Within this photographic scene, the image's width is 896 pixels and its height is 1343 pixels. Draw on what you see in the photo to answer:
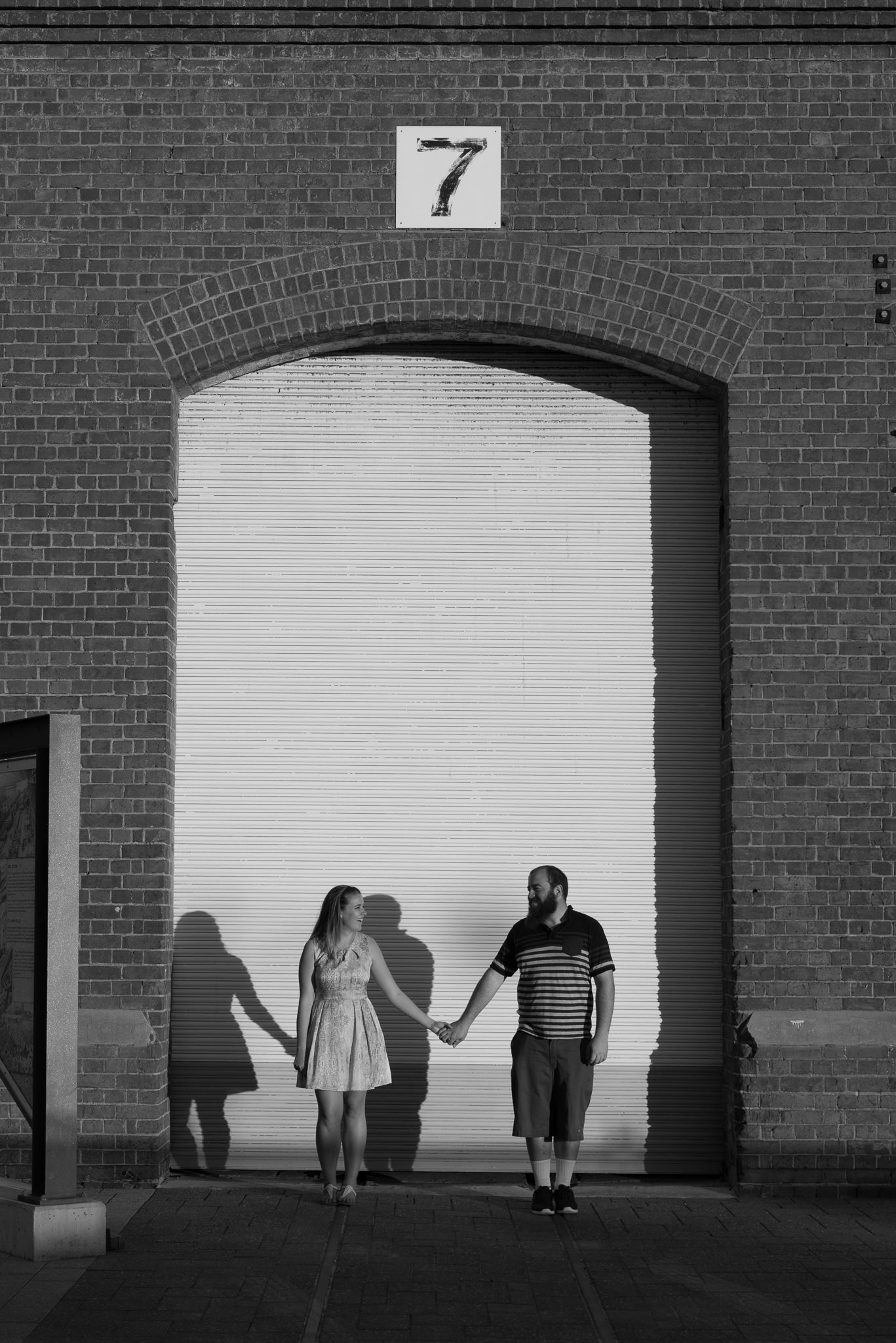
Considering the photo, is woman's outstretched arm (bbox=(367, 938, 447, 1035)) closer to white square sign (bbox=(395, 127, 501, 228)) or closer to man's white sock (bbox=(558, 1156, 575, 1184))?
man's white sock (bbox=(558, 1156, 575, 1184))

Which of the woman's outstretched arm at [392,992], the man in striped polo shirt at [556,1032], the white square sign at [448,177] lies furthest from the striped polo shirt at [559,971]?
the white square sign at [448,177]

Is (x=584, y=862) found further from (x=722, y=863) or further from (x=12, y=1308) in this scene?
(x=12, y=1308)

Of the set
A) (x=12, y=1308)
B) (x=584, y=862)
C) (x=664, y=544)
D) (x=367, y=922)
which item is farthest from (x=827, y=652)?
(x=12, y=1308)

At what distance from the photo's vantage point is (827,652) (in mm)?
9070

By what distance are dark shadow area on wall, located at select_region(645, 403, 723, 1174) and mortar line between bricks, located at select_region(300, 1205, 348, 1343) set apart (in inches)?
88.3

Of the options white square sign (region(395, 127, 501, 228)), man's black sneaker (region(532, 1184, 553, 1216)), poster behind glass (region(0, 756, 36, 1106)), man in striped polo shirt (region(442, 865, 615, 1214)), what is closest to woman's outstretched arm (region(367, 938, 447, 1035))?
man in striped polo shirt (region(442, 865, 615, 1214))

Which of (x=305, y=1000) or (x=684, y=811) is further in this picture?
(x=684, y=811)

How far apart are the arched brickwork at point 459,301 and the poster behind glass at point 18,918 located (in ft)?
9.68

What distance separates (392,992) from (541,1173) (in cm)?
123

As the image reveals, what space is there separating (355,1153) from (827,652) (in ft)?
12.7

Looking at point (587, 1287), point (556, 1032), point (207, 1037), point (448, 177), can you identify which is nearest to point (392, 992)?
point (556, 1032)

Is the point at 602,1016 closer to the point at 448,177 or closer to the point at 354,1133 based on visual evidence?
the point at 354,1133

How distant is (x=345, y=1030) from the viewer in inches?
327

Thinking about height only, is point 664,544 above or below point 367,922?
above
